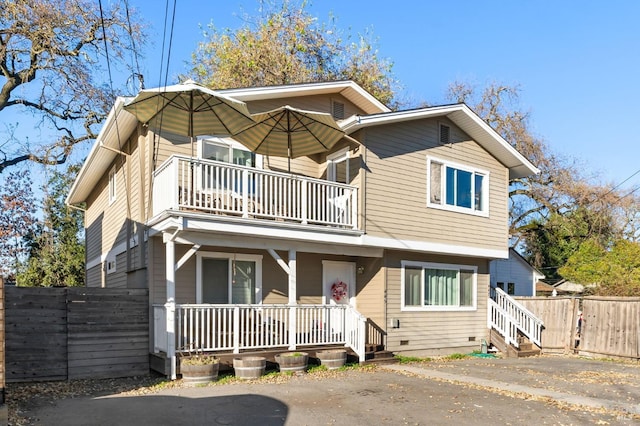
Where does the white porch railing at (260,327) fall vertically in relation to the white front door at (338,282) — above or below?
below

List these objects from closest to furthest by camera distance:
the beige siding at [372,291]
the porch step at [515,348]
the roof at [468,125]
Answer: the roof at [468,125], the beige siding at [372,291], the porch step at [515,348]

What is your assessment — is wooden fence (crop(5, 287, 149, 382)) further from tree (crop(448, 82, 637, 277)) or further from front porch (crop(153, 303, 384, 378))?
tree (crop(448, 82, 637, 277))

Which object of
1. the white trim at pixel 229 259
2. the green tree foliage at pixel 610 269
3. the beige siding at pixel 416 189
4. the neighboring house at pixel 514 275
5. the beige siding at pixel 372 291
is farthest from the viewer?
the neighboring house at pixel 514 275

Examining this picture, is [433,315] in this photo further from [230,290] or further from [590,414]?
[590,414]

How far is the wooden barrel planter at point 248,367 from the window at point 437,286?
514 cm

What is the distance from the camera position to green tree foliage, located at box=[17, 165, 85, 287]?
25828 millimetres

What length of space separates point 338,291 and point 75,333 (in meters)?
6.60

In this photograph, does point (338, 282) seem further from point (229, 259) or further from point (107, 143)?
point (107, 143)

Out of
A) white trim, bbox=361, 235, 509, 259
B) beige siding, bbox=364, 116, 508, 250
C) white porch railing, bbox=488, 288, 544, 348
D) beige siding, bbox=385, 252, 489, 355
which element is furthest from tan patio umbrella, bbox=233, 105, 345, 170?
white porch railing, bbox=488, 288, 544, 348

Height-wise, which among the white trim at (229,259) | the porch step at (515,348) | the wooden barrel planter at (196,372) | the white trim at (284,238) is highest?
the white trim at (284,238)

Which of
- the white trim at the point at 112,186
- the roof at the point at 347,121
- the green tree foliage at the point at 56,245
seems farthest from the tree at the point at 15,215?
the white trim at the point at 112,186

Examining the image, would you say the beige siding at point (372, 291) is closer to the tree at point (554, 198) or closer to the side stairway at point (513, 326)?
the side stairway at point (513, 326)

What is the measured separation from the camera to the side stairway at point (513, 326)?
16266 millimetres

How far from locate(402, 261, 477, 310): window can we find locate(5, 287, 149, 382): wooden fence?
6.91 m
